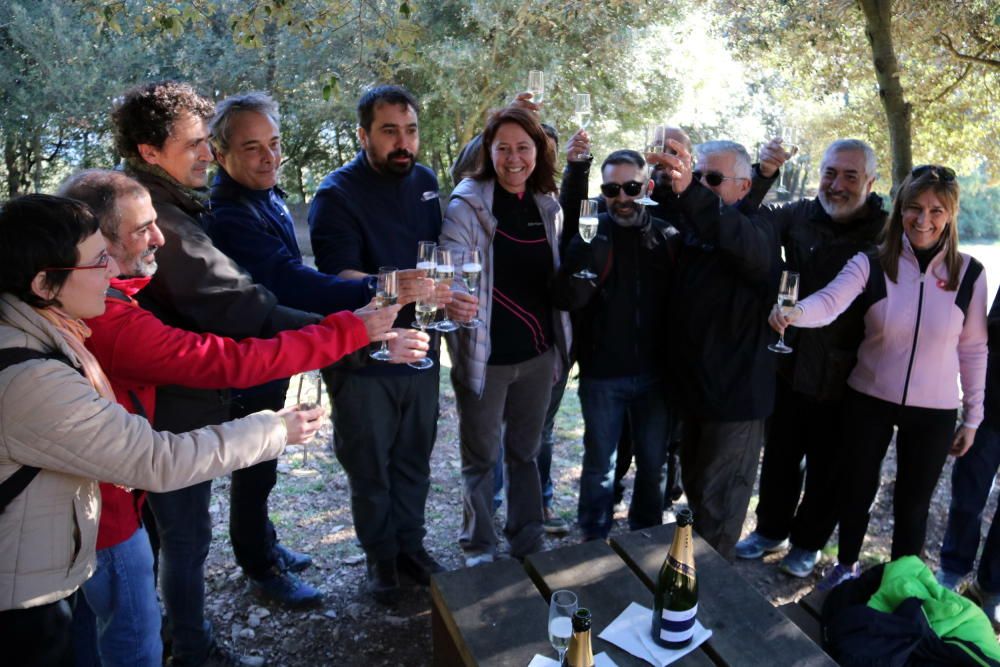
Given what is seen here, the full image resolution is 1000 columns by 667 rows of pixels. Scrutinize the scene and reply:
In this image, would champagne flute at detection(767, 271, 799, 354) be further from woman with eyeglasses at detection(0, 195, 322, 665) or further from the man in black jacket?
woman with eyeglasses at detection(0, 195, 322, 665)

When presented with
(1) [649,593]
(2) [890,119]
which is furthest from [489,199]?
(2) [890,119]

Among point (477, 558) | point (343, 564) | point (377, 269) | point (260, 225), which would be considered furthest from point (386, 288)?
point (343, 564)

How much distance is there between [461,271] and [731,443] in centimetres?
171

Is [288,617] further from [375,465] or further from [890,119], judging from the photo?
[890,119]

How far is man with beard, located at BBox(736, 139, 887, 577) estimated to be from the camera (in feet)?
12.9

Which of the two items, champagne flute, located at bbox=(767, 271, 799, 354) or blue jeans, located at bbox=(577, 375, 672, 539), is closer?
champagne flute, located at bbox=(767, 271, 799, 354)

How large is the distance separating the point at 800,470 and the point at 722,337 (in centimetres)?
132

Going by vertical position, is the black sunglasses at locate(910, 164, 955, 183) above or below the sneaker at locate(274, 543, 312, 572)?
above

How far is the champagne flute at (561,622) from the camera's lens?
2.14m

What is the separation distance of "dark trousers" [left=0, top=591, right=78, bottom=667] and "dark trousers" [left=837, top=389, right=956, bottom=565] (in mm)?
3607

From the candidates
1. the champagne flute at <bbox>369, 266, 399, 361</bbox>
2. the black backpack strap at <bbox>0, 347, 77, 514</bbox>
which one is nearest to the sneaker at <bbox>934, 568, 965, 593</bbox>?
the champagne flute at <bbox>369, 266, 399, 361</bbox>

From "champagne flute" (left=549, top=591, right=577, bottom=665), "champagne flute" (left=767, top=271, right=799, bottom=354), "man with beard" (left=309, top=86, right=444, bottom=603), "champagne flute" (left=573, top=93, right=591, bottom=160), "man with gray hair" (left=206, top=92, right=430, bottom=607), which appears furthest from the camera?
"champagne flute" (left=573, top=93, right=591, bottom=160)

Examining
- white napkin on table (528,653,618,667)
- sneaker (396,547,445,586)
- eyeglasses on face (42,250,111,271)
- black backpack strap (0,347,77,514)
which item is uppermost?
eyeglasses on face (42,250,111,271)

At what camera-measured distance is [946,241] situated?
11.7ft
